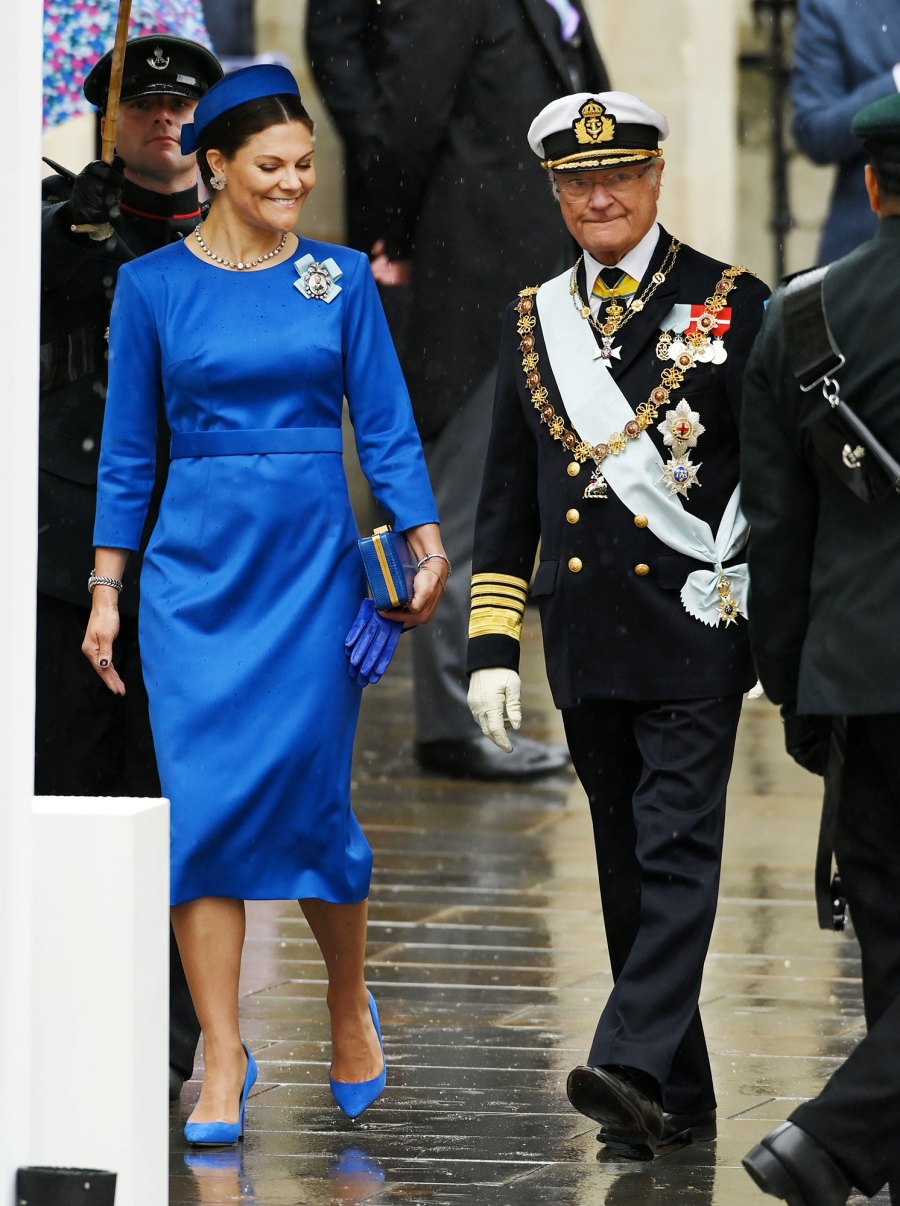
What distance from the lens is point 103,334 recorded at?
562 centimetres

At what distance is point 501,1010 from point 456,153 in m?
3.61

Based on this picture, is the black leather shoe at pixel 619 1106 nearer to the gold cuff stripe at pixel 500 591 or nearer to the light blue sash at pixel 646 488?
the light blue sash at pixel 646 488

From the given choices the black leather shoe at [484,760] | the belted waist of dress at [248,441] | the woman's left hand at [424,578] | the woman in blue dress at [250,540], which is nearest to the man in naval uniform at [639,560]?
the woman's left hand at [424,578]

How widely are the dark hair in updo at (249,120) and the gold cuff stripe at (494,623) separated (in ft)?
3.16

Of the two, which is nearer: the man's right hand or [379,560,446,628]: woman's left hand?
[379,560,446,628]: woman's left hand

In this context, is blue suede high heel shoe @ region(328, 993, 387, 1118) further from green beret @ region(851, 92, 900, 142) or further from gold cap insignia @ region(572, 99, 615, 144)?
green beret @ region(851, 92, 900, 142)

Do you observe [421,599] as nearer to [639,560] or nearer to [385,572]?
[385,572]

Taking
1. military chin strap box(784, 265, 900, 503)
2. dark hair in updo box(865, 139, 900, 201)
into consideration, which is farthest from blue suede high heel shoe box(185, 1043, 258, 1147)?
dark hair in updo box(865, 139, 900, 201)

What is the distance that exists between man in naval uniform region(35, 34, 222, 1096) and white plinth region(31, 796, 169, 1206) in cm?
167

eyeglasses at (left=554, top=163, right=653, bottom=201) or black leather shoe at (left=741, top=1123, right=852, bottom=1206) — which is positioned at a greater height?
eyeglasses at (left=554, top=163, right=653, bottom=201)

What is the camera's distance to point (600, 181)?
5207 millimetres

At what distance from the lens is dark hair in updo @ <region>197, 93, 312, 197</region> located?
5199mm

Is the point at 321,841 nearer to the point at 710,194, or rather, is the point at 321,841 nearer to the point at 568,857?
the point at 568,857

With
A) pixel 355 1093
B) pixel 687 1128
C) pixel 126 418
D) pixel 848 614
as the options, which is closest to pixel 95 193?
pixel 126 418
